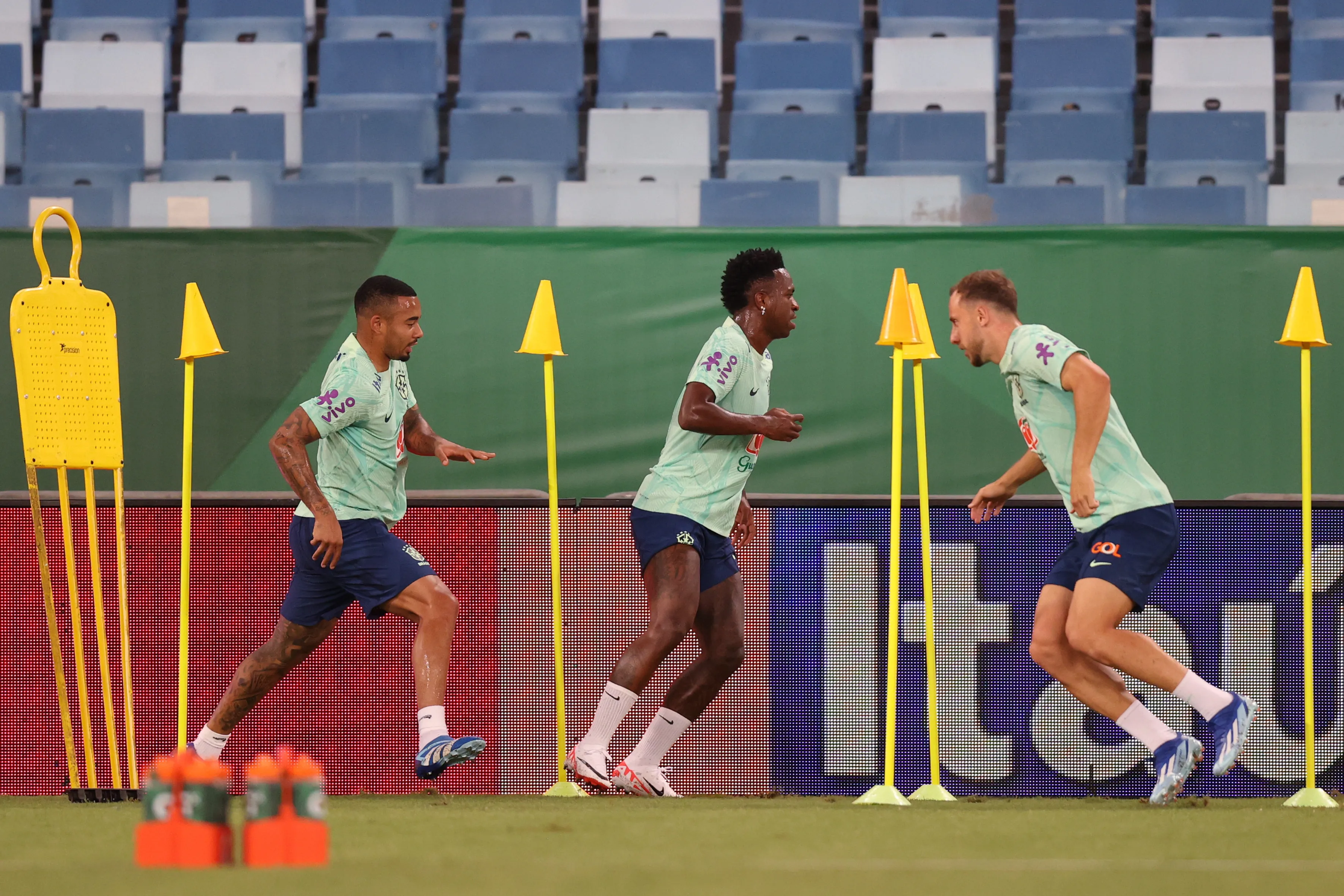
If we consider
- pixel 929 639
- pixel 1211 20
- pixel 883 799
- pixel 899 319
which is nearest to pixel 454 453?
pixel 899 319

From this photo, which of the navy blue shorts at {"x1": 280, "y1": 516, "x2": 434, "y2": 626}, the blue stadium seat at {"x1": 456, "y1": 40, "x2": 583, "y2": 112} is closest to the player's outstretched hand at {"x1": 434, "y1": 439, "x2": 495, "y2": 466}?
the navy blue shorts at {"x1": 280, "y1": 516, "x2": 434, "y2": 626}

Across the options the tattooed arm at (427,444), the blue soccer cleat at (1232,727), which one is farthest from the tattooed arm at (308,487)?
the blue soccer cleat at (1232,727)

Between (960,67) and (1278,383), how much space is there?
4775 millimetres

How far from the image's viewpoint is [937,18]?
11430 mm

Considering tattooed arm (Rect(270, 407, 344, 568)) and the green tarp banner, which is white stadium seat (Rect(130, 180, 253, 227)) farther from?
tattooed arm (Rect(270, 407, 344, 568))

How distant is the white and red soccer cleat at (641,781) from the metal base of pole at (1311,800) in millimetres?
2021

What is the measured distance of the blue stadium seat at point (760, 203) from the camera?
9.09 m

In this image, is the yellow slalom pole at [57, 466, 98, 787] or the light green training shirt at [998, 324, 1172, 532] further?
the yellow slalom pole at [57, 466, 98, 787]

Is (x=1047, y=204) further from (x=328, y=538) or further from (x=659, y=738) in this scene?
(x=328, y=538)

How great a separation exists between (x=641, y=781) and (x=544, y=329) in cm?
161

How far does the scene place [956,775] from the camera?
544cm

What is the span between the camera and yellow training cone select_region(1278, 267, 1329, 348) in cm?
509

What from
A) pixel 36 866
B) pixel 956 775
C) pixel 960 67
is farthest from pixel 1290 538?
pixel 960 67

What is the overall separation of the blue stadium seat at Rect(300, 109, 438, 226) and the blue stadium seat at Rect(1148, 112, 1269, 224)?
4.80m
